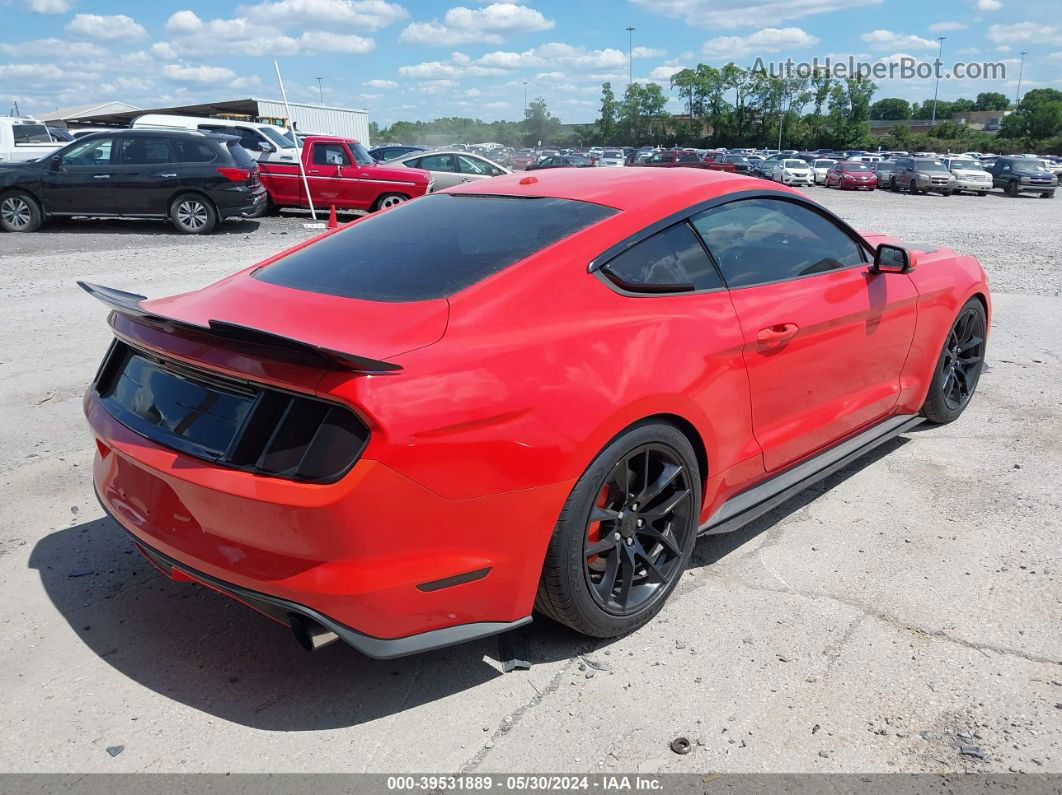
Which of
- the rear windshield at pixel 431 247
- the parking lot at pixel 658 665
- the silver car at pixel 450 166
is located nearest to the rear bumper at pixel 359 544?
the parking lot at pixel 658 665

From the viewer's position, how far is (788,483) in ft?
11.8

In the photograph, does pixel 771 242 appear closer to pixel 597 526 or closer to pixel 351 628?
pixel 597 526

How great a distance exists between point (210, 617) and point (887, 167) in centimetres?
4168

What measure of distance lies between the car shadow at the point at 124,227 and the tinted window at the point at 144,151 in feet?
3.97

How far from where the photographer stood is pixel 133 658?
288cm

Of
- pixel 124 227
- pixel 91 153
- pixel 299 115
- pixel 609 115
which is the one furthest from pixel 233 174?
pixel 609 115

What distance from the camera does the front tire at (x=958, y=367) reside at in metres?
4.88

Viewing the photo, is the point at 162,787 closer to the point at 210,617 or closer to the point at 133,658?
the point at 133,658

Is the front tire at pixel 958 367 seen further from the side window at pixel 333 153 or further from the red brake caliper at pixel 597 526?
the side window at pixel 333 153

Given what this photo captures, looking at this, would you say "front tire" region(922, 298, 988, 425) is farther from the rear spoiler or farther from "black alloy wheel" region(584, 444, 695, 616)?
the rear spoiler

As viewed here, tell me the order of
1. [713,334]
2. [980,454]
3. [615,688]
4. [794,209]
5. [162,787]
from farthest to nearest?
[980,454]
[794,209]
[713,334]
[615,688]
[162,787]

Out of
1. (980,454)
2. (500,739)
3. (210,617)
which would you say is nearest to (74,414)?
(210,617)

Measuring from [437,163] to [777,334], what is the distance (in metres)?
17.1

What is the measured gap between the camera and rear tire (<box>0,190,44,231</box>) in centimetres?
1420
